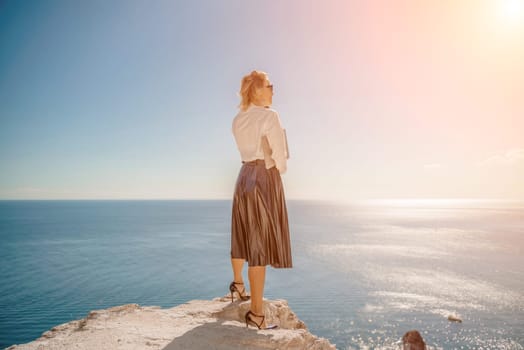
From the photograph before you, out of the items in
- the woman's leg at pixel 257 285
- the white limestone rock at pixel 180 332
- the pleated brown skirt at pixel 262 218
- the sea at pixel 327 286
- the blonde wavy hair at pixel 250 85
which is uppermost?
the blonde wavy hair at pixel 250 85

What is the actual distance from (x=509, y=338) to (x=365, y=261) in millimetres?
26945

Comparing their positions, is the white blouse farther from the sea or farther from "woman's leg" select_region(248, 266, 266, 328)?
the sea

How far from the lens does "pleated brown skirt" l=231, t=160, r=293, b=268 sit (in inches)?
163

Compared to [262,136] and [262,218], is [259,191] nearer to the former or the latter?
[262,218]

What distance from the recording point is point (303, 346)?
3.86m

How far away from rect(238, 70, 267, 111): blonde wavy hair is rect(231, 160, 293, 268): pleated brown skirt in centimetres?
85

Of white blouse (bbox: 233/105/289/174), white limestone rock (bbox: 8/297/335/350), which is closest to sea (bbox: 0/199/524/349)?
white limestone rock (bbox: 8/297/335/350)

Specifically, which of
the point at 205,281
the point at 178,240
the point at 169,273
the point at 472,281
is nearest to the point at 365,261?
the point at 472,281

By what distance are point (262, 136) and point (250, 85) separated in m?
0.76

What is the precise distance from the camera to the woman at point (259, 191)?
4133 millimetres

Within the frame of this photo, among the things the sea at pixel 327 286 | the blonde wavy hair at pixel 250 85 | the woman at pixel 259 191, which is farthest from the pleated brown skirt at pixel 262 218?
A: the sea at pixel 327 286

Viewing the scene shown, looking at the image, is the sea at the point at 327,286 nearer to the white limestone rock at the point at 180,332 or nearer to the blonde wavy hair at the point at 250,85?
the white limestone rock at the point at 180,332

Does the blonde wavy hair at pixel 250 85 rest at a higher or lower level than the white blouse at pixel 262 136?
higher

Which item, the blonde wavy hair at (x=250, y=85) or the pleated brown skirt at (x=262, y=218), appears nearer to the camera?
the pleated brown skirt at (x=262, y=218)
